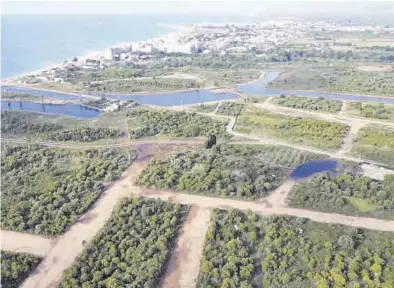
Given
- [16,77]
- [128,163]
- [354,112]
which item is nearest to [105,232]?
[128,163]

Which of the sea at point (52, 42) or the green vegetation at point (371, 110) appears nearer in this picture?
the green vegetation at point (371, 110)

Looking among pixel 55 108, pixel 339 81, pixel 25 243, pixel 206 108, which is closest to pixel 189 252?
pixel 25 243

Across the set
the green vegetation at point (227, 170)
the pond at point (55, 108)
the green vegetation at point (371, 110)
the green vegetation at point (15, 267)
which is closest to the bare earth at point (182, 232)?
the green vegetation at point (15, 267)

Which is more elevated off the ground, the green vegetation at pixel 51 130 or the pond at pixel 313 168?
the green vegetation at pixel 51 130

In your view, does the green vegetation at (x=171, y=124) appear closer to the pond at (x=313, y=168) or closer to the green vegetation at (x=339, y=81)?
the pond at (x=313, y=168)

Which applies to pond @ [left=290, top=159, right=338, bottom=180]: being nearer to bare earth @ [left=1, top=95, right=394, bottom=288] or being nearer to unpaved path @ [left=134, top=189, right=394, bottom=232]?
bare earth @ [left=1, top=95, right=394, bottom=288]

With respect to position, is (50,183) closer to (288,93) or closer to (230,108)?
(230,108)
